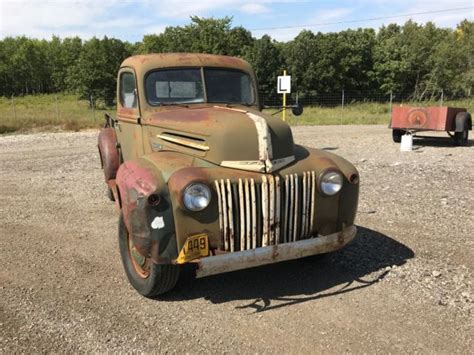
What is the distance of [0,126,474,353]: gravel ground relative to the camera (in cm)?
321

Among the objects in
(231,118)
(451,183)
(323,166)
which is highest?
(231,118)

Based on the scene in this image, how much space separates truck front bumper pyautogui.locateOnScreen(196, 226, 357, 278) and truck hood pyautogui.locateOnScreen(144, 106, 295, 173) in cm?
62

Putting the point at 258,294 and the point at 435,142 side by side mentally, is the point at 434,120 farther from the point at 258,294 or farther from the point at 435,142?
the point at 258,294

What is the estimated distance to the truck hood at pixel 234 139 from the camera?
3.62 m

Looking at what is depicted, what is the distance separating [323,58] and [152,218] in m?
38.0

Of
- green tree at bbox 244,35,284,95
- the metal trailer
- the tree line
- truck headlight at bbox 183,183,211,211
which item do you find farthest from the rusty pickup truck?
green tree at bbox 244,35,284,95

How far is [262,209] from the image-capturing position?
3.49 meters

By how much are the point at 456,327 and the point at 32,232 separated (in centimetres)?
471

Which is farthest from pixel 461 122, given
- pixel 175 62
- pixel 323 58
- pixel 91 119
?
pixel 323 58

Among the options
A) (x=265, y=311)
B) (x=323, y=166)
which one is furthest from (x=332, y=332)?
(x=323, y=166)

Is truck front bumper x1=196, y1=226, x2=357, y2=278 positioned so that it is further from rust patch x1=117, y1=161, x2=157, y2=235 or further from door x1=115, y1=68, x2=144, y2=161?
door x1=115, y1=68, x2=144, y2=161

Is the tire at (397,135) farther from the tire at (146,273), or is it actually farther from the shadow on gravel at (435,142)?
the tire at (146,273)

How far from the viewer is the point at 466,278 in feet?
13.6

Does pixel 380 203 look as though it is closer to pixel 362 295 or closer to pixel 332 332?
pixel 362 295
